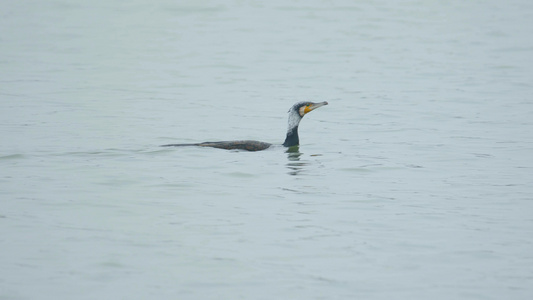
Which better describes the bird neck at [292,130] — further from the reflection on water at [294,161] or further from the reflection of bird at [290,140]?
the reflection on water at [294,161]

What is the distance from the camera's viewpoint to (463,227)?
9.95 metres

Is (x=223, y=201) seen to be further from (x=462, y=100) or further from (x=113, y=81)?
(x=113, y=81)

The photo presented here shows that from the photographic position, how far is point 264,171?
1306cm

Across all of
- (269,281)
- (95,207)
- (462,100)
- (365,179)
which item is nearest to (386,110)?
(462,100)

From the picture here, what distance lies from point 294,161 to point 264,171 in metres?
1.02

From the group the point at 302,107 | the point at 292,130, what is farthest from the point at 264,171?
the point at 302,107

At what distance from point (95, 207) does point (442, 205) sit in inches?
165

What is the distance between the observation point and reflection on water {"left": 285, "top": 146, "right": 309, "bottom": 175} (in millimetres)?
13203

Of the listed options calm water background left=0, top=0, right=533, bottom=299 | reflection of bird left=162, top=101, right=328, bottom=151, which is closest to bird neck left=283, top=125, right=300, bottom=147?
reflection of bird left=162, top=101, right=328, bottom=151

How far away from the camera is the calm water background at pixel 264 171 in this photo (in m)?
8.24

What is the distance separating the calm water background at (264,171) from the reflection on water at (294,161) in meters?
0.05

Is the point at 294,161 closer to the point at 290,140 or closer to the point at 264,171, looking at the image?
the point at 290,140

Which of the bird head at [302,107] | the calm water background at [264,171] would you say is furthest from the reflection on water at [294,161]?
the bird head at [302,107]

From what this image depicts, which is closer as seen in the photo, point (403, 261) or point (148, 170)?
point (403, 261)
